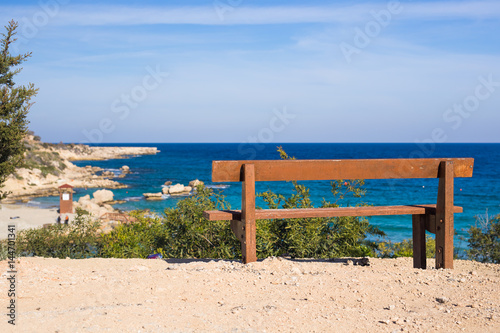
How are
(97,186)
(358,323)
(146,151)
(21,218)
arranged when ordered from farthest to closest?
(146,151) → (97,186) → (21,218) → (358,323)

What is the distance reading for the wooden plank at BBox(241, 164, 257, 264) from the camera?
185 inches

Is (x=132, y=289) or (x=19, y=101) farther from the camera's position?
(x=19, y=101)

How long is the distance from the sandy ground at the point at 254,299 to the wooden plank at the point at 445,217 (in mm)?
402

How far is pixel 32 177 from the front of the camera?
4038 cm

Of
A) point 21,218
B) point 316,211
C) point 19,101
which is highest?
point 19,101

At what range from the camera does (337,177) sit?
4895mm

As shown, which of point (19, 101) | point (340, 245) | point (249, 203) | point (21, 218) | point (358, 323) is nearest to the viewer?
point (358, 323)

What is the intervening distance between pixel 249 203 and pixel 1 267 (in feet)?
9.02

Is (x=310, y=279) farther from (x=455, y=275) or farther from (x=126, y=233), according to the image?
(x=126, y=233)

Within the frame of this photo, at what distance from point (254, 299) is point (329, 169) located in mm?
1875

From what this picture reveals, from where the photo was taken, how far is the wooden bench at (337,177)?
476 cm

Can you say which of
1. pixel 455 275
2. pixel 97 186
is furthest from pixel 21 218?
pixel 455 275

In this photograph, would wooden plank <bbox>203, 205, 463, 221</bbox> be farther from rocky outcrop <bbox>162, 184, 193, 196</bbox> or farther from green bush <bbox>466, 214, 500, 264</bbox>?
rocky outcrop <bbox>162, 184, 193, 196</bbox>

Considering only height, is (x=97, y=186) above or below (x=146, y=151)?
below
